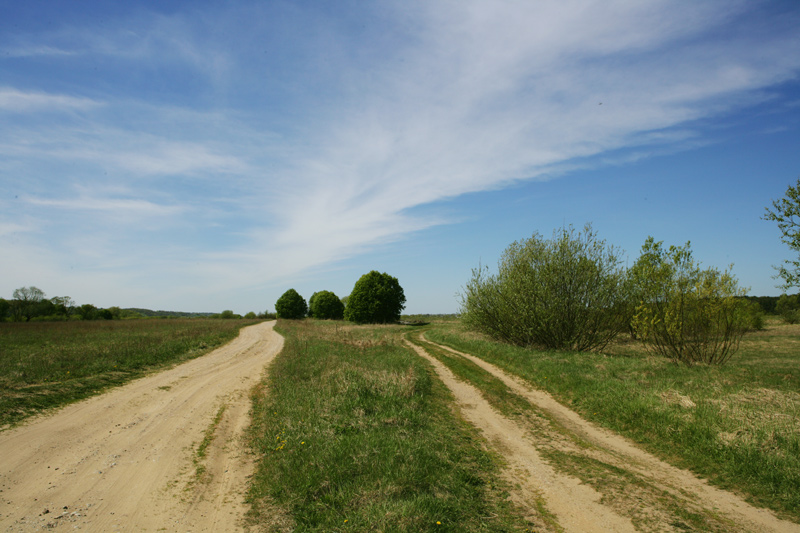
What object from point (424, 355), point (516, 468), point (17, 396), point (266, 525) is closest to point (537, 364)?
point (424, 355)

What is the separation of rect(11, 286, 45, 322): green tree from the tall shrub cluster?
62.6m

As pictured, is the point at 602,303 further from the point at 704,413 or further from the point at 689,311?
the point at 704,413

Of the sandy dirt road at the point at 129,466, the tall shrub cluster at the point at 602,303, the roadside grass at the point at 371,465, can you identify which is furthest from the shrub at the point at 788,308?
the sandy dirt road at the point at 129,466

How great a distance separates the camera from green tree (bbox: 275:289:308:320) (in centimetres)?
8631

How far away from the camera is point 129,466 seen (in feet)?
23.9

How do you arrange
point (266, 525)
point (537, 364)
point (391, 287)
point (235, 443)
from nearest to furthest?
point (266, 525), point (235, 443), point (537, 364), point (391, 287)

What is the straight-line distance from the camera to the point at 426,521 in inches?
195

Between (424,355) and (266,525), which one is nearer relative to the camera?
(266,525)

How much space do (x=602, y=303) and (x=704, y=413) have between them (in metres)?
14.3

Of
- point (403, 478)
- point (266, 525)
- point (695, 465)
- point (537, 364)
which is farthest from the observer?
point (537, 364)

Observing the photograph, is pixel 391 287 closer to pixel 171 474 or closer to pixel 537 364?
pixel 537 364

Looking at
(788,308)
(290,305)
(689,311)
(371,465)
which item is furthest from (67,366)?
(788,308)

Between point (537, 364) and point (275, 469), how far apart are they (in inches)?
493

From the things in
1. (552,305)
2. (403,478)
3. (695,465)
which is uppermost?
(552,305)
